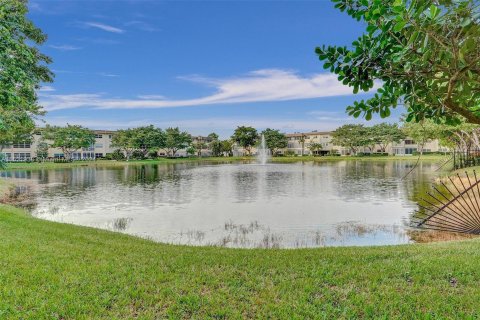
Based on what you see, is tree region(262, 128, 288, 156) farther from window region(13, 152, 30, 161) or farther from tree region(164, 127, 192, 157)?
window region(13, 152, 30, 161)

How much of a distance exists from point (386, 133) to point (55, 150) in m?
84.9

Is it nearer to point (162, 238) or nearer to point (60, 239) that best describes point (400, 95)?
point (60, 239)

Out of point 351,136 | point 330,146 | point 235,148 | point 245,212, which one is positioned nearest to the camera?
point 245,212

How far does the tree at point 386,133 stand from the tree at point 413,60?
93.7 metres

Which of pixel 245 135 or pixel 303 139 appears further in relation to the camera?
pixel 303 139

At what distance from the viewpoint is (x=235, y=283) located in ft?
18.7

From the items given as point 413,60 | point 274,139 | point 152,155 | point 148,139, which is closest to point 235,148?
point 274,139

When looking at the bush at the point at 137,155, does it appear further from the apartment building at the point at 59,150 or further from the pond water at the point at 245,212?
the pond water at the point at 245,212

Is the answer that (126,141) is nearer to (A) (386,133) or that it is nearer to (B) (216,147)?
(B) (216,147)

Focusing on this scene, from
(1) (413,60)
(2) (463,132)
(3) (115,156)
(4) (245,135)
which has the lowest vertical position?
(3) (115,156)

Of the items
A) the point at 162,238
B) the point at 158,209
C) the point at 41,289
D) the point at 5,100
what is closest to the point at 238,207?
the point at 158,209

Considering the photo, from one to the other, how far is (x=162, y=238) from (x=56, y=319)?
873cm

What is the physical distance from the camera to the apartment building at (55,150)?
7894cm

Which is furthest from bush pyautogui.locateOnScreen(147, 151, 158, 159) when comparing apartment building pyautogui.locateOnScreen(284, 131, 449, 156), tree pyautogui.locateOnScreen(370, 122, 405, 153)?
tree pyautogui.locateOnScreen(370, 122, 405, 153)
